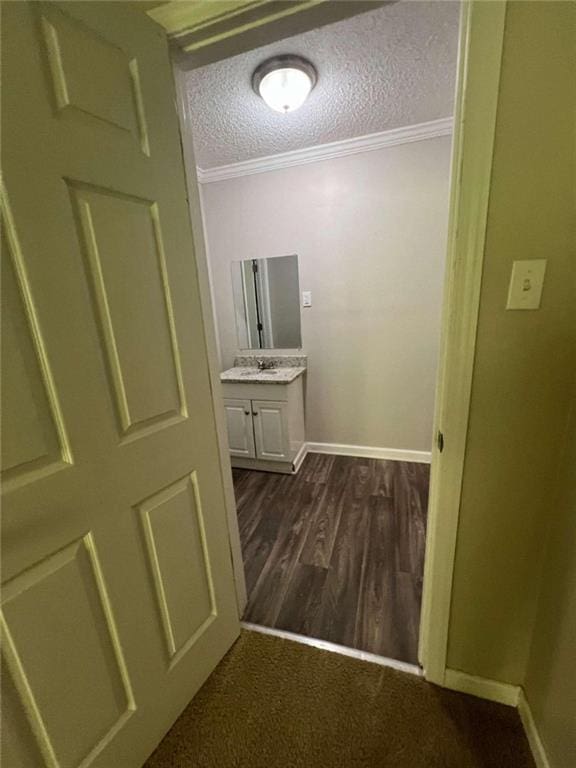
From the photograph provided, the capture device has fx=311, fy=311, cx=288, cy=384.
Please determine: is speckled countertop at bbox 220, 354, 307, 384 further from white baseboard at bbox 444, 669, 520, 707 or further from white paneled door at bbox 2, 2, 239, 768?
white baseboard at bbox 444, 669, 520, 707

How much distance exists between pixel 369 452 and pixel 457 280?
2131 mm

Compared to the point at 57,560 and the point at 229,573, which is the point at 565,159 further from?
the point at 229,573

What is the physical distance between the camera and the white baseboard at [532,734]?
2.82 ft

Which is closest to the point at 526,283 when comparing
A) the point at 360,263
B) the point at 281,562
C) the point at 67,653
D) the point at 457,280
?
the point at 457,280

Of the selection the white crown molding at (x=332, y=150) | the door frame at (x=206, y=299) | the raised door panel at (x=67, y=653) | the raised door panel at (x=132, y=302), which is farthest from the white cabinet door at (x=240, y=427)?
the white crown molding at (x=332, y=150)

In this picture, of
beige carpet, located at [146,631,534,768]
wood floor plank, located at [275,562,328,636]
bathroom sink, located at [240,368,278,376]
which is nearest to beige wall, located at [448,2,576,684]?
beige carpet, located at [146,631,534,768]

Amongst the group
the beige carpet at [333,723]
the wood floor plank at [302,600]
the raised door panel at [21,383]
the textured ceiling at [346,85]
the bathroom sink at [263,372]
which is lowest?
the wood floor plank at [302,600]

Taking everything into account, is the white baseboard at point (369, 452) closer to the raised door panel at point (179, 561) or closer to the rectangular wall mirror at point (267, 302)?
the rectangular wall mirror at point (267, 302)

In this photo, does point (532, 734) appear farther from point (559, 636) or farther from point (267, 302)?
point (267, 302)

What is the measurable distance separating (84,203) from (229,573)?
4.22 feet

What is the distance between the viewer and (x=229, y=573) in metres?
1.23

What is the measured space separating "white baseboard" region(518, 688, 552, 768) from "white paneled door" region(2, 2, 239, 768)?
1064 mm

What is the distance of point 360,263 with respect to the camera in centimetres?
240

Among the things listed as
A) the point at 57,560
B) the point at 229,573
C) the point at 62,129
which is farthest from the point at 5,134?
the point at 229,573
